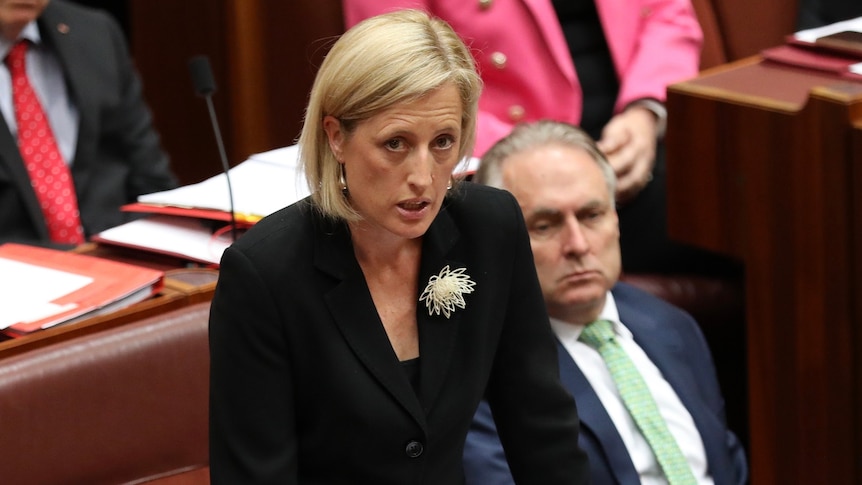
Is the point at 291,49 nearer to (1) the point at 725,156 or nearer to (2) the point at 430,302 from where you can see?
(1) the point at 725,156

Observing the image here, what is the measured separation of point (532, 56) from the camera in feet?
6.93

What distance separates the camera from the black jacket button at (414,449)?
1.16 meters

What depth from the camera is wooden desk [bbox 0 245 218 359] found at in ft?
4.62

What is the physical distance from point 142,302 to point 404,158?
1.83 feet

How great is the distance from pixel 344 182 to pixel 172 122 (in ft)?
5.97

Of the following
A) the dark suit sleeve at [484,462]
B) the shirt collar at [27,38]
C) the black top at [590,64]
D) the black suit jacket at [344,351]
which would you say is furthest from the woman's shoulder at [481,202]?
the shirt collar at [27,38]

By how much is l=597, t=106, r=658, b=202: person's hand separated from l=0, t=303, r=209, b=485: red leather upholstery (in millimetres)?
791

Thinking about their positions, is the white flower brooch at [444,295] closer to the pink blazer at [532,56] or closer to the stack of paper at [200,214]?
the stack of paper at [200,214]

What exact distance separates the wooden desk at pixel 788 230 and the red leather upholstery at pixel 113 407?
2.49 ft

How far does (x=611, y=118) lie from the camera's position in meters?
2.17

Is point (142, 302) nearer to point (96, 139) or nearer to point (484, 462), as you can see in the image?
point (484, 462)

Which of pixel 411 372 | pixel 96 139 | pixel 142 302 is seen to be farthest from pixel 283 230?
pixel 96 139

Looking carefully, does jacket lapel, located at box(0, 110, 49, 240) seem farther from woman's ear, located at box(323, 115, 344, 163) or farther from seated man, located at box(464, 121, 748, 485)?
woman's ear, located at box(323, 115, 344, 163)

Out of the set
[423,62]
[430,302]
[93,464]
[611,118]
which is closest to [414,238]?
[430,302]
